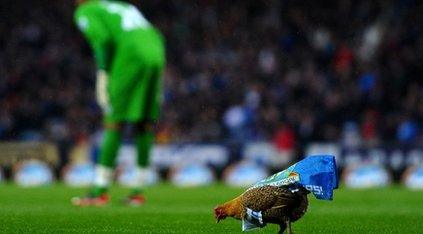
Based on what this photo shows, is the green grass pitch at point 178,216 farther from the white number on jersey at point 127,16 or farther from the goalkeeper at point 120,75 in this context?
the white number on jersey at point 127,16

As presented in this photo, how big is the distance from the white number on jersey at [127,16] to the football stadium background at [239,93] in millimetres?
7511

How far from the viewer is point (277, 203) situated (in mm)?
7742

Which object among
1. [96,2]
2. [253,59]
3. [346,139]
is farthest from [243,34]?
[96,2]

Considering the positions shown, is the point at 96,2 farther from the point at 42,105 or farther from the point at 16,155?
the point at 42,105

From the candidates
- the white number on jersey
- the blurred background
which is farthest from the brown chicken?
the blurred background

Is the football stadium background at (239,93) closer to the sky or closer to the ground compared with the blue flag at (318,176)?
closer to the sky

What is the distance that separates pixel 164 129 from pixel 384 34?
5763mm

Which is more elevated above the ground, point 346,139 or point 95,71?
point 95,71

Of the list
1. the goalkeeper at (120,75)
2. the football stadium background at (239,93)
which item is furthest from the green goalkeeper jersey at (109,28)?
the football stadium background at (239,93)

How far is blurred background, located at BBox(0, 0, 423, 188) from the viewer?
21750 mm

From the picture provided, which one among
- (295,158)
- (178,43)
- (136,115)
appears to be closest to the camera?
(136,115)

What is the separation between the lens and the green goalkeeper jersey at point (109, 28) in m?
12.0

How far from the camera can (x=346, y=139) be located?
22.6m

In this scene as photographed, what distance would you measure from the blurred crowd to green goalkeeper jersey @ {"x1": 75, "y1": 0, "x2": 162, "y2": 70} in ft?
32.9
